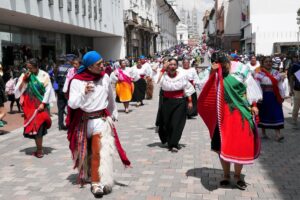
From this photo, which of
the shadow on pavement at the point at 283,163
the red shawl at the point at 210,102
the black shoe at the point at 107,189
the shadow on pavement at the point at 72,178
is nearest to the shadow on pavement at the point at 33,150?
the shadow on pavement at the point at 72,178

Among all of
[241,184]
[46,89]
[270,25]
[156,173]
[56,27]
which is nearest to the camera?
[241,184]

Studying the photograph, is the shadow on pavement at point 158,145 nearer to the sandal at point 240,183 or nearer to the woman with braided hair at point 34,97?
the woman with braided hair at point 34,97

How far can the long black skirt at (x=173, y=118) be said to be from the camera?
7.77m

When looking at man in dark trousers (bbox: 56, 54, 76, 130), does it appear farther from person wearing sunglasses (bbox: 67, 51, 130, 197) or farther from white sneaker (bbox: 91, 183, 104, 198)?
white sneaker (bbox: 91, 183, 104, 198)

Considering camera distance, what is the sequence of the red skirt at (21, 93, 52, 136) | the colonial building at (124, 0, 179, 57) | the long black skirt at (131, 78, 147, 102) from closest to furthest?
the red skirt at (21, 93, 52, 136), the long black skirt at (131, 78, 147, 102), the colonial building at (124, 0, 179, 57)

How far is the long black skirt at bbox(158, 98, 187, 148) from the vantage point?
7.77 m

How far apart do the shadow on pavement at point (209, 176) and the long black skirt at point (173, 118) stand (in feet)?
4.32

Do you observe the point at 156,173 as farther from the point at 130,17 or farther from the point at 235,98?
the point at 130,17

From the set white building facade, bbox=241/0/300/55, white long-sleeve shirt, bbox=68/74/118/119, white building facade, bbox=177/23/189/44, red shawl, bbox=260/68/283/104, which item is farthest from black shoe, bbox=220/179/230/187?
white building facade, bbox=177/23/189/44

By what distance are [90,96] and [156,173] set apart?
1.73 m

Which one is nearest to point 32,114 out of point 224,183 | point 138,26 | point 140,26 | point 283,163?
point 224,183

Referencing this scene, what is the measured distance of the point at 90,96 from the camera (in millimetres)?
5273

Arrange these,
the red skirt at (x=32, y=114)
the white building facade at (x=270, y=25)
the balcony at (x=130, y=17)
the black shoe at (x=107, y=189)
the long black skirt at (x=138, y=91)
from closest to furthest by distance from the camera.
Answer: the black shoe at (x=107, y=189), the red skirt at (x=32, y=114), the long black skirt at (x=138, y=91), the balcony at (x=130, y=17), the white building facade at (x=270, y=25)

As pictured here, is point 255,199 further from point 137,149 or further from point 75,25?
point 75,25
